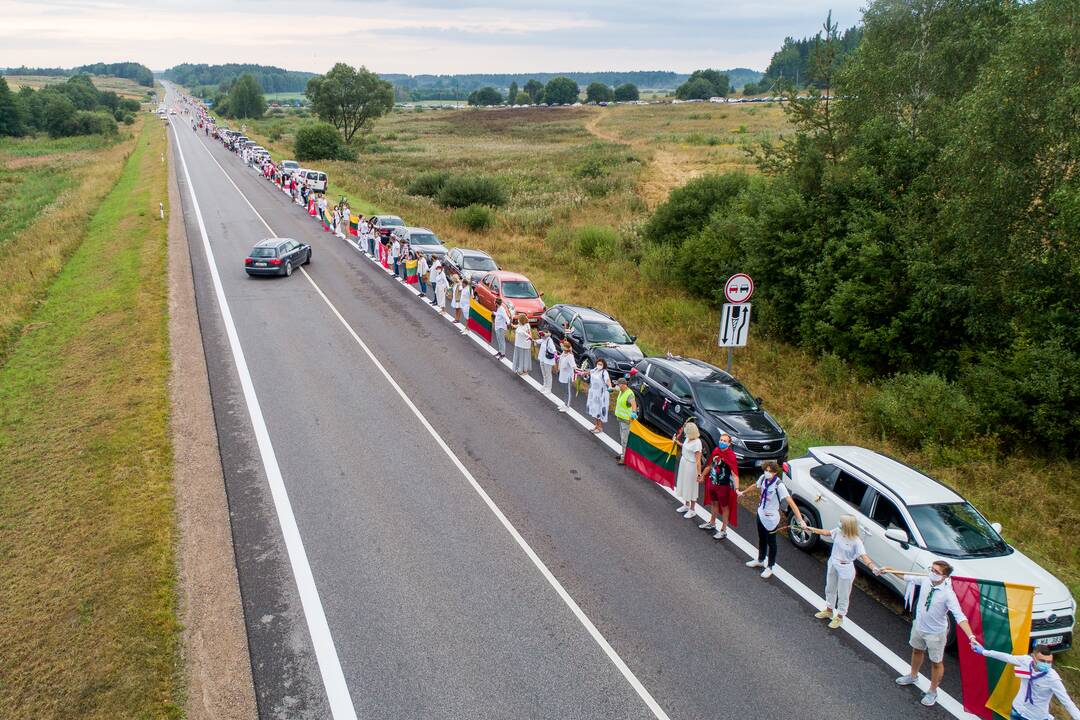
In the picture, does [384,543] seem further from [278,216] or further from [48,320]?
[278,216]

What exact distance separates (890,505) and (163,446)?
1215 cm

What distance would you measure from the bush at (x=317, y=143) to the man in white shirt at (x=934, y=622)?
70.6 m

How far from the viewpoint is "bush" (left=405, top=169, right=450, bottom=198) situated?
49812 millimetres

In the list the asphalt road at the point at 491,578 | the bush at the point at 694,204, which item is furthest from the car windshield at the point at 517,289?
the bush at the point at 694,204

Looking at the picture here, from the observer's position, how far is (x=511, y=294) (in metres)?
22.0

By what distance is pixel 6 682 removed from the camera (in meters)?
7.71

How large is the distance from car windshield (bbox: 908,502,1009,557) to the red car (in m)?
12.9

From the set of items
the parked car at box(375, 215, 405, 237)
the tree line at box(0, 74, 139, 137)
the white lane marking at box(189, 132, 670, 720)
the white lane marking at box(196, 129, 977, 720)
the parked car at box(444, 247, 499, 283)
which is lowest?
the white lane marking at box(196, 129, 977, 720)

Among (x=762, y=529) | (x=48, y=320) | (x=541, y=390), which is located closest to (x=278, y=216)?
(x=48, y=320)

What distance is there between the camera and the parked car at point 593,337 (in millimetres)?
17375

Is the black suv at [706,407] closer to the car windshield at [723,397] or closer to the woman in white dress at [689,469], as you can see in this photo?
the car windshield at [723,397]

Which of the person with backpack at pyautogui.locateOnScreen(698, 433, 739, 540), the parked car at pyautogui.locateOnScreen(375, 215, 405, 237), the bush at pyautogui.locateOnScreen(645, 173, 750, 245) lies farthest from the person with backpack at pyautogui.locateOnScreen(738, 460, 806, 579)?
the parked car at pyautogui.locateOnScreen(375, 215, 405, 237)

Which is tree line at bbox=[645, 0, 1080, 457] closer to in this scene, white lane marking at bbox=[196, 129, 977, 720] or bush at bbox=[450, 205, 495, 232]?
white lane marking at bbox=[196, 129, 977, 720]

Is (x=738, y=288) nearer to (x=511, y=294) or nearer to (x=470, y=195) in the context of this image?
(x=511, y=294)
